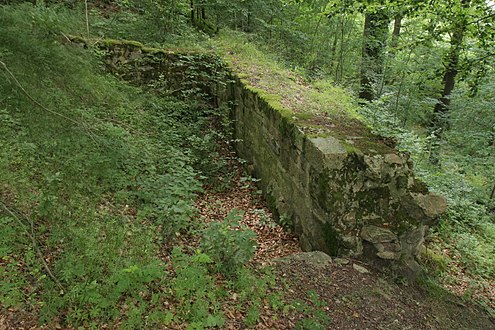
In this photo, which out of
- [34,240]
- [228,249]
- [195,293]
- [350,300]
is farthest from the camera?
[350,300]

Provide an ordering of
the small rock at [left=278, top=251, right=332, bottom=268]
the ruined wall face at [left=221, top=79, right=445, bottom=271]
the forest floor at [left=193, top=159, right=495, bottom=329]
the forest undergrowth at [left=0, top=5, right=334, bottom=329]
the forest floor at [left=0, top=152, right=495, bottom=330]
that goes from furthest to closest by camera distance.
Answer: the ruined wall face at [left=221, top=79, right=445, bottom=271]
the small rock at [left=278, top=251, right=332, bottom=268]
the forest floor at [left=193, top=159, right=495, bottom=329]
the forest floor at [left=0, top=152, right=495, bottom=330]
the forest undergrowth at [left=0, top=5, right=334, bottom=329]

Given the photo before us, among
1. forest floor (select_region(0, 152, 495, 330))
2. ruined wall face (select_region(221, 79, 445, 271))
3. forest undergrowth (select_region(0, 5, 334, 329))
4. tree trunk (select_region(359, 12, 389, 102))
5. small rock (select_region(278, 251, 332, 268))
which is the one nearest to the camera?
forest undergrowth (select_region(0, 5, 334, 329))

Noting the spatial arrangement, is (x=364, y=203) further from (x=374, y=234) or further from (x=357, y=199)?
(x=374, y=234)

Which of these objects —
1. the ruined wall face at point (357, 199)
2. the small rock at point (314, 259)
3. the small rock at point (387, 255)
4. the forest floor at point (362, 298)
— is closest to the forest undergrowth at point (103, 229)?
the forest floor at point (362, 298)

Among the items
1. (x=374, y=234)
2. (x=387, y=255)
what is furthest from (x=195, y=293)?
(x=387, y=255)

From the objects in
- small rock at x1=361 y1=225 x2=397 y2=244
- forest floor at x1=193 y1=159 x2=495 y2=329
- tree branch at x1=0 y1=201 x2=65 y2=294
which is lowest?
forest floor at x1=193 y1=159 x2=495 y2=329

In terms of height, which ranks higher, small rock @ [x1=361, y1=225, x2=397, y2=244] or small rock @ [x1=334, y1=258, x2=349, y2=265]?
small rock @ [x1=361, y1=225, x2=397, y2=244]

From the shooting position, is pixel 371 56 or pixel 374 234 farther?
pixel 371 56

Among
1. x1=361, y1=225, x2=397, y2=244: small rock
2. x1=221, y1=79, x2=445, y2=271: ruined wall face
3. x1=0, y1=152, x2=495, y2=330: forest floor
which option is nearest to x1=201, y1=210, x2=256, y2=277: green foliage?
x1=0, y1=152, x2=495, y2=330: forest floor

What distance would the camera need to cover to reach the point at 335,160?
4285 mm

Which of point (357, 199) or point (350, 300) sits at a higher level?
point (357, 199)

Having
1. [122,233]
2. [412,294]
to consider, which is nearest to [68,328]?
[122,233]

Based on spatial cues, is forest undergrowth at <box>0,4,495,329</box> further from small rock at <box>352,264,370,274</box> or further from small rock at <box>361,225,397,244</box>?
small rock at <box>361,225,397,244</box>

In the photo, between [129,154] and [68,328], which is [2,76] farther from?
[68,328]
